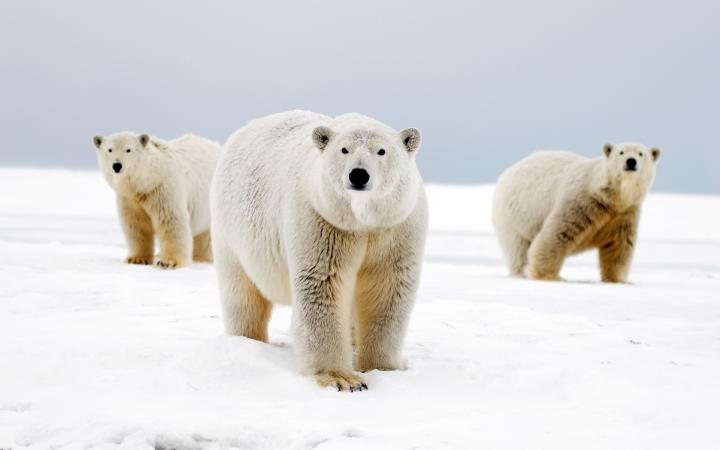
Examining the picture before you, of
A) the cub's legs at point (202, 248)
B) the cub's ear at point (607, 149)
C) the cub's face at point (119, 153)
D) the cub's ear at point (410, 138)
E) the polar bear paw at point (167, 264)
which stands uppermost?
the cub's ear at point (410, 138)

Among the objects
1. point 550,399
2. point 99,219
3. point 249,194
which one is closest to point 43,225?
point 99,219

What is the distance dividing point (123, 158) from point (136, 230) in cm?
106

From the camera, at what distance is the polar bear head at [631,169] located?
34.5ft

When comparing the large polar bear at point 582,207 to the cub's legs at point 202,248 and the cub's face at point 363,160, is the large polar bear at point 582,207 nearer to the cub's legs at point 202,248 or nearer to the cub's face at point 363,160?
the cub's legs at point 202,248

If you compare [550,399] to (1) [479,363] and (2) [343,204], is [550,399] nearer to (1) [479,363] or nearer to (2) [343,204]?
(1) [479,363]

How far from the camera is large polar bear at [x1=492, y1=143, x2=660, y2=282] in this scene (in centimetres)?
1069

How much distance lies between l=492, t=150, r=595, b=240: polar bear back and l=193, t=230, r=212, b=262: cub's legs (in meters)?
4.20

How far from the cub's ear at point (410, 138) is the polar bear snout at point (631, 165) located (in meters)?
6.48

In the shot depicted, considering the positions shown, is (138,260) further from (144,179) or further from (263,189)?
(263,189)

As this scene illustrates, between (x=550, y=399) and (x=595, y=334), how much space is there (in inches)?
80.9

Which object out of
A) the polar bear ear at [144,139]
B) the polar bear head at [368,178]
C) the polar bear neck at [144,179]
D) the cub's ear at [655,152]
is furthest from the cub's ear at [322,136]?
the cub's ear at [655,152]

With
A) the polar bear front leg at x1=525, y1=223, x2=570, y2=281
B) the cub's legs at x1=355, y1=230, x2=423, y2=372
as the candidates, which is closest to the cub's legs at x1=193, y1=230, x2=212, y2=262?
the polar bear front leg at x1=525, y1=223, x2=570, y2=281

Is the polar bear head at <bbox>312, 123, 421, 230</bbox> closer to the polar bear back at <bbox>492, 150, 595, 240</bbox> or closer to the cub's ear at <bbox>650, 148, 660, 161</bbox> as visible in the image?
the polar bear back at <bbox>492, 150, 595, 240</bbox>

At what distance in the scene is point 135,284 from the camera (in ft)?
27.8
